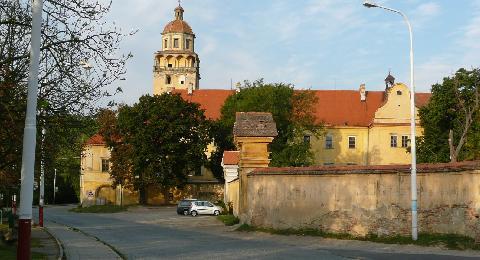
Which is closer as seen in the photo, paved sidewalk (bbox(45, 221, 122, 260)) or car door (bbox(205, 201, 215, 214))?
paved sidewalk (bbox(45, 221, 122, 260))

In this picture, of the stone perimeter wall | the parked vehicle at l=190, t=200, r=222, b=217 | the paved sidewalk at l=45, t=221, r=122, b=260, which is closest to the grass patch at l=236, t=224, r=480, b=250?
the stone perimeter wall

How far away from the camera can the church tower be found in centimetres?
9275

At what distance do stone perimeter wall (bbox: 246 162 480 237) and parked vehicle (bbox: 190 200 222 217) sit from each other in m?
22.9

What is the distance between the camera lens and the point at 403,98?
73500 mm

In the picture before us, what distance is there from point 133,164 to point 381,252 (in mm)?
50421

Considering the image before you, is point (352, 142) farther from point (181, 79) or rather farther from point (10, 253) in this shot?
point (10, 253)

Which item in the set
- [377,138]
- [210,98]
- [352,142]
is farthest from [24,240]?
[210,98]

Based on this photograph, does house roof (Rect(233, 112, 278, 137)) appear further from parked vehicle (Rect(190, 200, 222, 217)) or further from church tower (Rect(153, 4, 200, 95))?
church tower (Rect(153, 4, 200, 95))

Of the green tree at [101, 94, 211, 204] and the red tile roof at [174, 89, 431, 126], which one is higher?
the red tile roof at [174, 89, 431, 126]

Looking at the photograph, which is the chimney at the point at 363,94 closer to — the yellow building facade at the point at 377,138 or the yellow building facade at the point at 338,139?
the yellow building facade at the point at 338,139

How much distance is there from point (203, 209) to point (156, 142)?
17.5m

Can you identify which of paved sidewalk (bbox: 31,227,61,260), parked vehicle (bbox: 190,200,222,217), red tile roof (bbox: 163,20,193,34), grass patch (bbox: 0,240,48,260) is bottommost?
parked vehicle (bbox: 190,200,222,217)

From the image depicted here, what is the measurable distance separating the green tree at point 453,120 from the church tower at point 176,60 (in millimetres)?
40332

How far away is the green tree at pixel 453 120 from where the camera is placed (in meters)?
51.6
